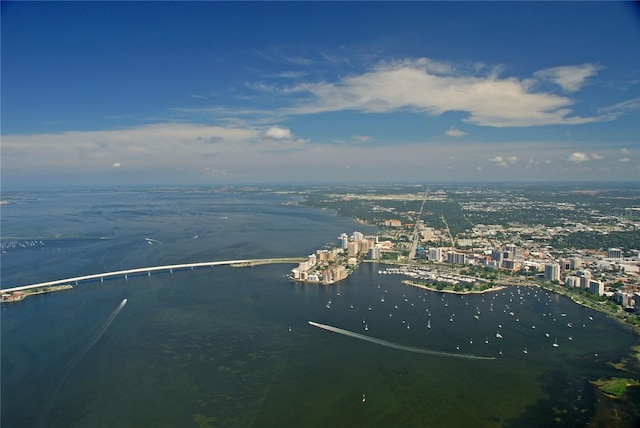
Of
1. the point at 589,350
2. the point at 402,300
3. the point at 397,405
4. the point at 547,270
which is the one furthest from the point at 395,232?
the point at 397,405

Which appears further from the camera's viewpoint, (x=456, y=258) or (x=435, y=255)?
(x=435, y=255)

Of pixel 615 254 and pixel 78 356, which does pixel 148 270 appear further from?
pixel 615 254

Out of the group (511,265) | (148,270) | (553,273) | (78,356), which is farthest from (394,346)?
(148,270)

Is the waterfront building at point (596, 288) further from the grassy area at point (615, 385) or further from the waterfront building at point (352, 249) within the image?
the waterfront building at point (352, 249)

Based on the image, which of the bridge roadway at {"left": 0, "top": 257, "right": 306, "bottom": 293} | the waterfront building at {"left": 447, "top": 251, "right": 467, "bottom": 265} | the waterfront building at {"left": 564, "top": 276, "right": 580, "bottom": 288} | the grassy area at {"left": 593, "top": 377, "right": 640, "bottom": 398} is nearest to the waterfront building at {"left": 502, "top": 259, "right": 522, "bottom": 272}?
the waterfront building at {"left": 447, "top": 251, "right": 467, "bottom": 265}

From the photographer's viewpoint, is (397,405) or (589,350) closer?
(397,405)

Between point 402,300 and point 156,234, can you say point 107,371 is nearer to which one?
point 402,300
